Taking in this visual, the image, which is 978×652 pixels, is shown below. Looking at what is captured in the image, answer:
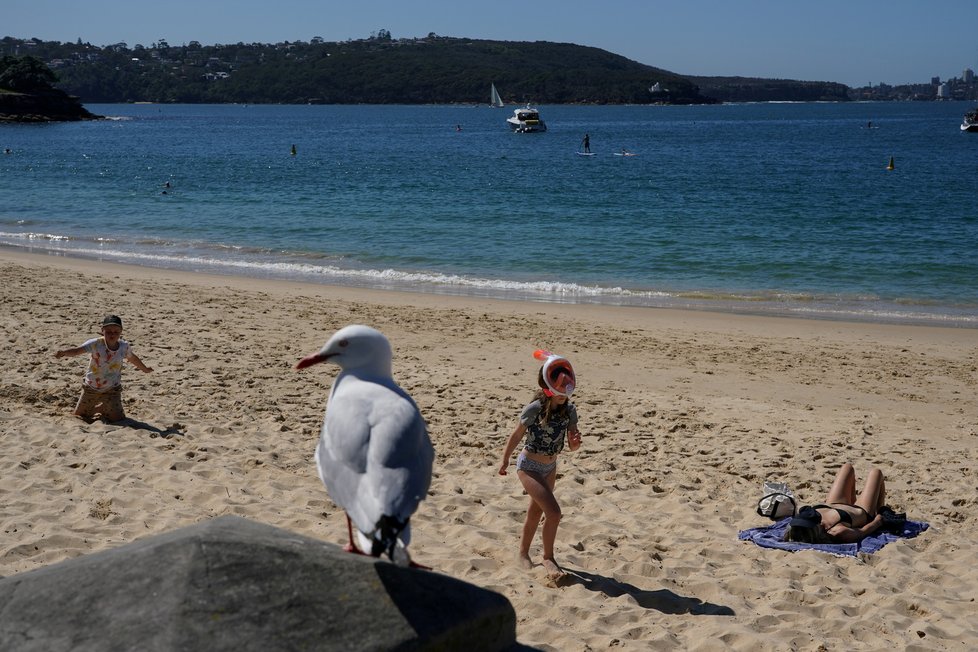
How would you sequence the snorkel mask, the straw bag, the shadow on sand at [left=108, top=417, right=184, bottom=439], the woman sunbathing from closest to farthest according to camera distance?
the snorkel mask, the woman sunbathing, the straw bag, the shadow on sand at [left=108, top=417, right=184, bottom=439]

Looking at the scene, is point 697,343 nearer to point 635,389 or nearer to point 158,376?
point 635,389

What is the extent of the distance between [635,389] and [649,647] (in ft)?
20.5

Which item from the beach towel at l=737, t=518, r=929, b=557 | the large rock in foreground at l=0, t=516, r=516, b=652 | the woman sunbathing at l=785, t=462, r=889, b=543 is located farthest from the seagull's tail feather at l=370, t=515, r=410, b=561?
the woman sunbathing at l=785, t=462, r=889, b=543

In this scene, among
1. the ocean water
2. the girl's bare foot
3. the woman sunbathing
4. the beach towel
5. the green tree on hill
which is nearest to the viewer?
the girl's bare foot

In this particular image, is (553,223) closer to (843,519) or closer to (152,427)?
(152,427)

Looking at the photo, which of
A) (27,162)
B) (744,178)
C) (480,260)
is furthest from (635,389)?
(27,162)

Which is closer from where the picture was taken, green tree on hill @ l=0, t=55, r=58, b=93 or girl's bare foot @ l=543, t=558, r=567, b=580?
girl's bare foot @ l=543, t=558, r=567, b=580

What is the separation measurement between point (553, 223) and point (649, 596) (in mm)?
24808

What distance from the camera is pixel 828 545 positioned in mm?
7242

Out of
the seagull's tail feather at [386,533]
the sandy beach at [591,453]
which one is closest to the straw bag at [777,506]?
the sandy beach at [591,453]

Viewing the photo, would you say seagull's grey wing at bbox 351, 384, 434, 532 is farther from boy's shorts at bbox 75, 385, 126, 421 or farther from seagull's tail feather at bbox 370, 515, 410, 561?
boy's shorts at bbox 75, 385, 126, 421

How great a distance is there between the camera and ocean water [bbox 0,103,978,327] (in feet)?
68.3

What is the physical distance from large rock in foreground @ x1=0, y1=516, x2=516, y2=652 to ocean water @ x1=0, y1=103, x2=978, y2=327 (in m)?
15.1

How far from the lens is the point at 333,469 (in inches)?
156
